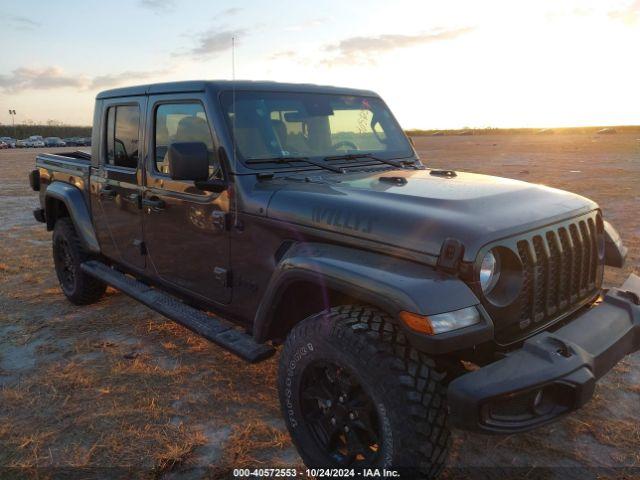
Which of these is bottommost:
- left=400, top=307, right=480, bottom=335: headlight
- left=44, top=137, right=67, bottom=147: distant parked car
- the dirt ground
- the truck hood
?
left=44, top=137, right=67, bottom=147: distant parked car

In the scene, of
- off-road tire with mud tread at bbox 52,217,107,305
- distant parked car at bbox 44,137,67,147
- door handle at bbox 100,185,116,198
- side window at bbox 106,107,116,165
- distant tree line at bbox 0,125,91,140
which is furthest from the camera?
distant tree line at bbox 0,125,91,140

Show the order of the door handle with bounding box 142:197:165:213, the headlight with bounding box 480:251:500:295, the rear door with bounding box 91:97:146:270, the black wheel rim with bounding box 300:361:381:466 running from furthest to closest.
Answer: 1. the rear door with bounding box 91:97:146:270
2. the door handle with bounding box 142:197:165:213
3. the black wheel rim with bounding box 300:361:381:466
4. the headlight with bounding box 480:251:500:295

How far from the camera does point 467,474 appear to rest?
263 centimetres

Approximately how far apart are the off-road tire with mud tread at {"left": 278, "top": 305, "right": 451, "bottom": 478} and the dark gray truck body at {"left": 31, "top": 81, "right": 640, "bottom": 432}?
0.14m

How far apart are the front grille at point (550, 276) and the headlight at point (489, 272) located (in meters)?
0.07

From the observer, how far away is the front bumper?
1944mm

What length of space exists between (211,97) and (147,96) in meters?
0.87

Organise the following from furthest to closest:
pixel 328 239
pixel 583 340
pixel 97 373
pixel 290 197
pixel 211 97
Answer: pixel 97 373, pixel 211 97, pixel 290 197, pixel 328 239, pixel 583 340

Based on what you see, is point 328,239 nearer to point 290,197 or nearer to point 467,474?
point 290,197

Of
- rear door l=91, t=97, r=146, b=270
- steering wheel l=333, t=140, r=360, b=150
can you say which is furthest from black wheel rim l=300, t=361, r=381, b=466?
rear door l=91, t=97, r=146, b=270

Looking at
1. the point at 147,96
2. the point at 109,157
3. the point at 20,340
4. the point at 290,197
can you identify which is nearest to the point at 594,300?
the point at 290,197

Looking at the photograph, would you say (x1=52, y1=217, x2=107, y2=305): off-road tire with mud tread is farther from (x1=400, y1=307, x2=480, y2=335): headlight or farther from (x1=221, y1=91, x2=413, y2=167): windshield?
(x1=400, y1=307, x2=480, y2=335): headlight

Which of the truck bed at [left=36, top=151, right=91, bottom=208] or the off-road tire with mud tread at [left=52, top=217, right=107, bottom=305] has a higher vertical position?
the truck bed at [left=36, top=151, right=91, bottom=208]

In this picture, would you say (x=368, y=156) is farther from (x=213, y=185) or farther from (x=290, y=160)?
(x=213, y=185)
